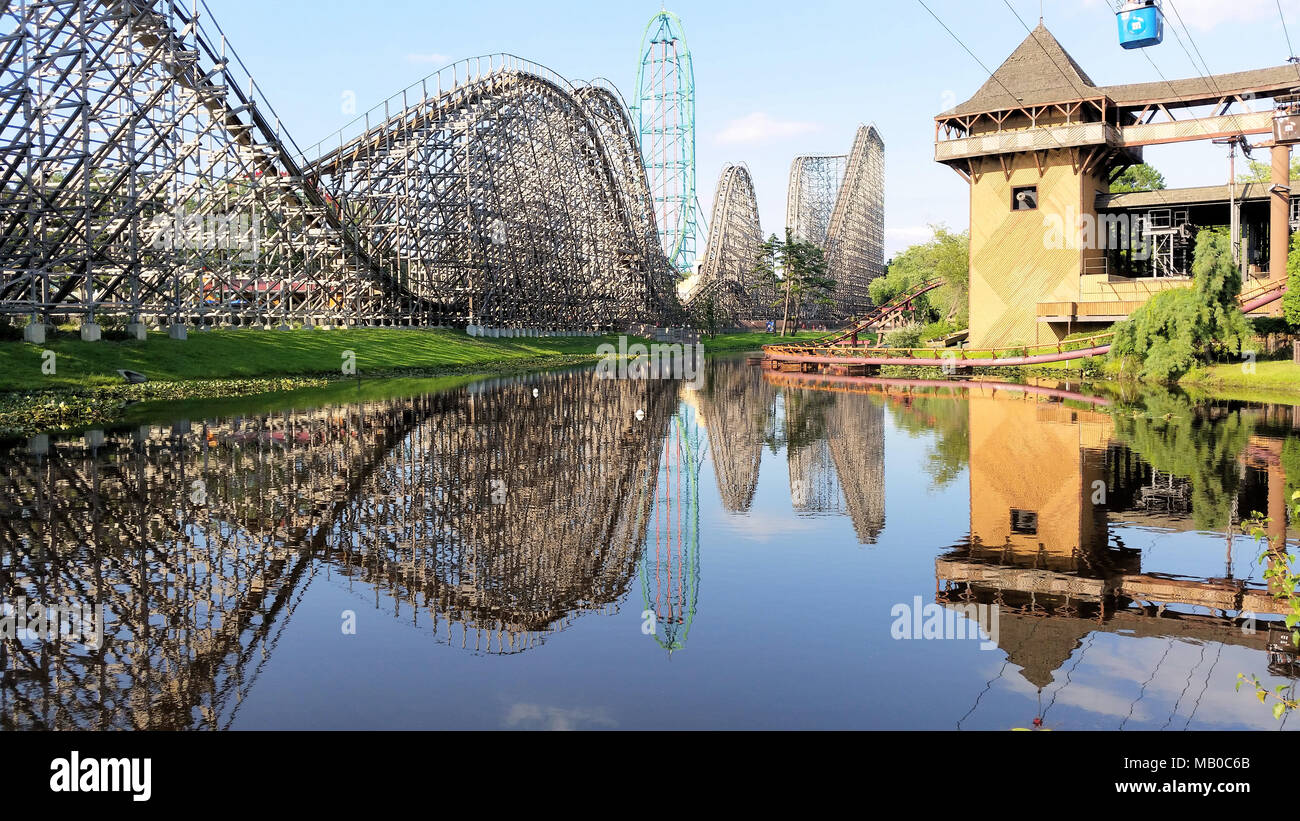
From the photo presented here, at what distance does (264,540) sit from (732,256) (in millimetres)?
91747

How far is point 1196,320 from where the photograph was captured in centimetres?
3528

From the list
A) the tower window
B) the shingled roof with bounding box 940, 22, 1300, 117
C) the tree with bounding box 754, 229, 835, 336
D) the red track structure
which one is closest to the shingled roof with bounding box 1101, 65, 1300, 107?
the shingled roof with bounding box 940, 22, 1300, 117

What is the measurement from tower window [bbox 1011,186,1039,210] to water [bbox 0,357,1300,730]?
29.8 m

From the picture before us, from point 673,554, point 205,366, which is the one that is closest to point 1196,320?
point 673,554

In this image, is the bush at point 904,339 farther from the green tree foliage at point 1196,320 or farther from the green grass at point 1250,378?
the green grass at point 1250,378

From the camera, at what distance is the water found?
22.6 ft

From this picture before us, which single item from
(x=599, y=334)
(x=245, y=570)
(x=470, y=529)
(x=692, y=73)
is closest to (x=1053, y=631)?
(x=470, y=529)

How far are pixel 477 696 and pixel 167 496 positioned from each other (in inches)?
347

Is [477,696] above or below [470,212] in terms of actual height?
below

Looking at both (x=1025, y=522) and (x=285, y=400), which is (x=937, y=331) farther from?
(x=1025, y=522)

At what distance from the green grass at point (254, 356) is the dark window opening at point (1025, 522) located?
24.4 metres
